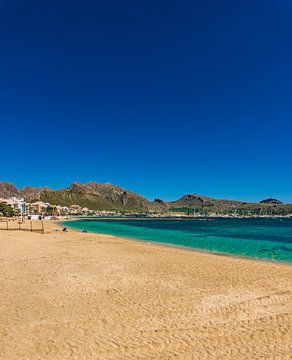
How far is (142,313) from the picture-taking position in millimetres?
10883

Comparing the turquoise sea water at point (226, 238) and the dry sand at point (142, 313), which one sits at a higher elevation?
the dry sand at point (142, 313)

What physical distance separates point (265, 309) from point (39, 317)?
26.6 ft

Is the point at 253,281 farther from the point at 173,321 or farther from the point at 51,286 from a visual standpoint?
the point at 51,286

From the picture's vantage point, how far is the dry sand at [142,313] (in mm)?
8070

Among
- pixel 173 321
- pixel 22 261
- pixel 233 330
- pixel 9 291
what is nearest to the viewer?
pixel 233 330

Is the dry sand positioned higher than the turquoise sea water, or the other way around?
the dry sand

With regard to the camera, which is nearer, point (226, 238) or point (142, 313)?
point (142, 313)

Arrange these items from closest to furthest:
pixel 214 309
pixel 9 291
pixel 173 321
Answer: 1. pixel 173 321
2. pixel 214 309
3. pixel 9 291

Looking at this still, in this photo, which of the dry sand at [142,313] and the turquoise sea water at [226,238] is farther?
the turquoise sea water at [226,238]

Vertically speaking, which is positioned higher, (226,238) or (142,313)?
(142,313)

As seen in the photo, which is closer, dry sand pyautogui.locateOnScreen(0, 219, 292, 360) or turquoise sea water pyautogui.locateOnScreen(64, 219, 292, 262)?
dry sand pyautogui.locateOnScreen(0, 219, 292, 360)

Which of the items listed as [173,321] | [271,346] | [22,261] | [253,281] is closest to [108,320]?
[173,321]

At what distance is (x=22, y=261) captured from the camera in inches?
814

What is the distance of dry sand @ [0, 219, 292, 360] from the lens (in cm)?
807
